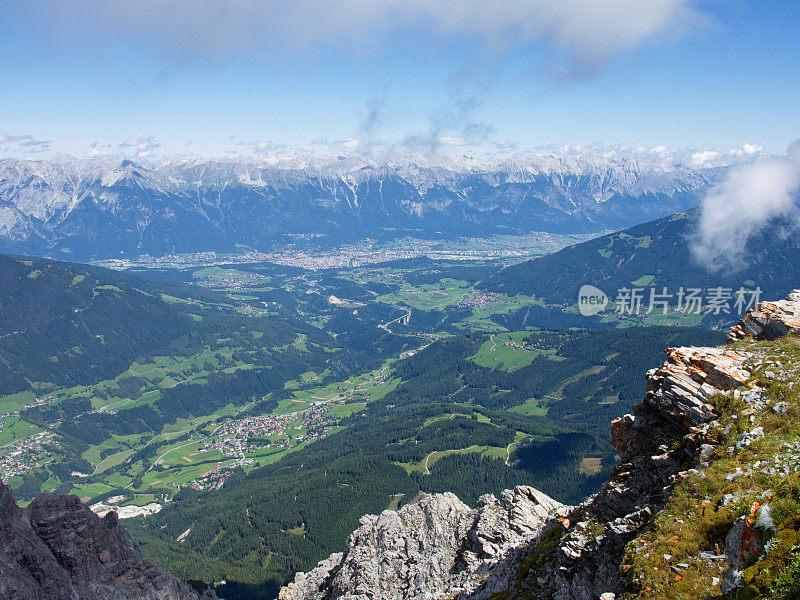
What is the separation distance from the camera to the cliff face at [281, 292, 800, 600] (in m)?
18.2

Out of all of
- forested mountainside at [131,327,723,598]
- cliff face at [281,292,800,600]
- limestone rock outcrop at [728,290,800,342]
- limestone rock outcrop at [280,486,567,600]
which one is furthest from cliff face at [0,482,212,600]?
limestone rock outcrop at [728,290,800,342]

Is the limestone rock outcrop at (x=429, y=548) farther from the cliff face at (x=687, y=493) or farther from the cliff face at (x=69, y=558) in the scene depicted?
the cliff face at (x=69, y=558)

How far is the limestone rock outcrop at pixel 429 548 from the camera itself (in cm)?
4747

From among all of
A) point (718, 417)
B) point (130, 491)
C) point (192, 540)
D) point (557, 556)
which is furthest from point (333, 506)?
point (718, 417)

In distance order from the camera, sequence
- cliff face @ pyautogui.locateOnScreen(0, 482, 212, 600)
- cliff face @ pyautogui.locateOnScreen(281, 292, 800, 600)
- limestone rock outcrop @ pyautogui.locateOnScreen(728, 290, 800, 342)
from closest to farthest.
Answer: cliff face @ pyautogui.locateOnScreen(281, 292, 800, 600) < limestone rock outcrop @ pyautogui.locateOnScreen(728, 290, 800, 342) < cliff face @ pyautogui.locateOnScreen(0, 482, 212, 600)

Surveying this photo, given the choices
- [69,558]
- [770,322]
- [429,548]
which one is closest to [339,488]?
[69,558]

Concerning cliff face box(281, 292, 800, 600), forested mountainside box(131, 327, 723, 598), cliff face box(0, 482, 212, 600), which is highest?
cliff face box(281, 292, 800, 600)

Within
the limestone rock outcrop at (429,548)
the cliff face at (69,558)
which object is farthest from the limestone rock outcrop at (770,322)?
the cliff face at (69,558)

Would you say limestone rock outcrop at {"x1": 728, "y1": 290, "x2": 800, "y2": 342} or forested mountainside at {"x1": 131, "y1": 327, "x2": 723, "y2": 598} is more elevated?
limestone rock outcrop at {"x1": 728, "y1": 290, "x2": 800, "y2": 342}

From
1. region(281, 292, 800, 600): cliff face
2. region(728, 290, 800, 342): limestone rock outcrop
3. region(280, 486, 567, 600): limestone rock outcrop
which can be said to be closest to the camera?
region(281, 292, 800, 600): cliff face

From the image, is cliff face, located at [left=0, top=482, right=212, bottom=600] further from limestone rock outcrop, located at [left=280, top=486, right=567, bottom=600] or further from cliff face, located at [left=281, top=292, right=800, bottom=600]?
cliff face, located at [left=281, top=292, right=800, bottom=600]

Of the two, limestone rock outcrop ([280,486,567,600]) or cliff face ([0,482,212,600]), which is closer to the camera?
limestone rock outcrop ([280,486,567,600])

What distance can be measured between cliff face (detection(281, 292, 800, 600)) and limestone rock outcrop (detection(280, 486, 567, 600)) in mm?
7748

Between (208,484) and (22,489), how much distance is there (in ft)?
229
